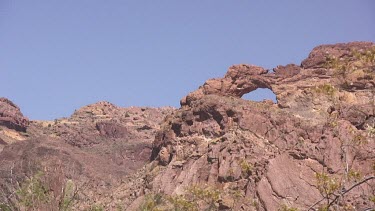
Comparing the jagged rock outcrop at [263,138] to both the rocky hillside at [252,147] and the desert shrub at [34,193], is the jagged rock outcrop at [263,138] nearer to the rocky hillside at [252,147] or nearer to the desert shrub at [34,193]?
the rocky hillside at [252,147]

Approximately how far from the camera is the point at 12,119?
303 feet

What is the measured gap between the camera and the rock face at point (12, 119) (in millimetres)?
92312

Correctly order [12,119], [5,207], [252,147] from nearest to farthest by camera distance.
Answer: [5,207]
[252,147]
[12,119]

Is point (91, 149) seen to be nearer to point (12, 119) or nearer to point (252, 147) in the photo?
point (12, 119)

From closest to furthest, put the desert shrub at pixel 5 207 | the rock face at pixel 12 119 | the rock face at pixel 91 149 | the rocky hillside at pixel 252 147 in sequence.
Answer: the desert shrub at pixel 5 207
the rocky hillside at pixel 252 147
the rock face at pixel 91 149
the rock face at pixel 12 119

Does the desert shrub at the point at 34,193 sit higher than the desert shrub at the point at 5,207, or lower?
higher

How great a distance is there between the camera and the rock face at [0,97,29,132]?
92.3m

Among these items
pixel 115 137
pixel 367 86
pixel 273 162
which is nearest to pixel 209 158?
pixel 273 162

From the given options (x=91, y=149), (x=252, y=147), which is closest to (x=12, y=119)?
(x=91, y=149)

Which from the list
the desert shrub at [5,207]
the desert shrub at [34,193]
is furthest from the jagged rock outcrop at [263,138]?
the desert shrub at [5,207]

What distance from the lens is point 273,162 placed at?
3444cm

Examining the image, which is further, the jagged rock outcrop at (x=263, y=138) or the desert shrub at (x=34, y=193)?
the jagged rock outcrop at (x=263, y=138)

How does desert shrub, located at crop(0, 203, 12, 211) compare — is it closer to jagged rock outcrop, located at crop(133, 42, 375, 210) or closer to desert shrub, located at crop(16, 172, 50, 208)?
desert shrub, located at crop(16, 172, 50, 208)

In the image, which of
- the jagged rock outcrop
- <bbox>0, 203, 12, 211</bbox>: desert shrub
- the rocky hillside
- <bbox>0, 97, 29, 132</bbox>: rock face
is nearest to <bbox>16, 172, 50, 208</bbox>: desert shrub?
<bbox>0, 203, 12, 211</bbox>: desert shrub
